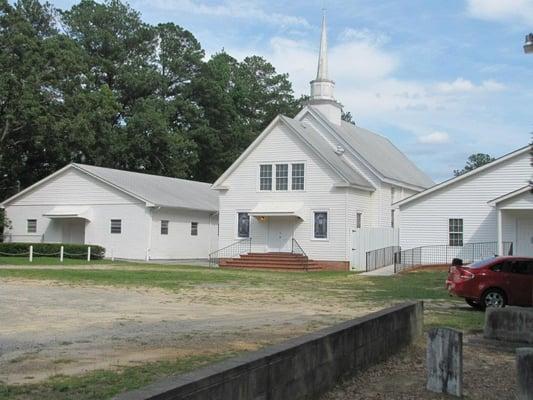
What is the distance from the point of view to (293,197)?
37969 mm

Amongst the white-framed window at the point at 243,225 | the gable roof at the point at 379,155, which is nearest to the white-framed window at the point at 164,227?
the white-framed window at the point at 243,225

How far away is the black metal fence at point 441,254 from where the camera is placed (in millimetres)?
33375

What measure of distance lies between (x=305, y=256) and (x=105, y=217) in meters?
13.7

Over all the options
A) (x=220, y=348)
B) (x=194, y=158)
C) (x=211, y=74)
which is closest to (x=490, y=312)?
(x=220, y=348)

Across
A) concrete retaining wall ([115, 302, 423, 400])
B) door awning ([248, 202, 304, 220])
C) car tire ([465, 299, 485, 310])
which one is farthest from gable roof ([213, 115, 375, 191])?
concrete retaining wall ([115, 302, 423, 400])

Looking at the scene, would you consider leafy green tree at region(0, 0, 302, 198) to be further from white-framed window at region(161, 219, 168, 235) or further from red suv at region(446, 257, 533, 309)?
red suv at region(446, 257, 533, 309)

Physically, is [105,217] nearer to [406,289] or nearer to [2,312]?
[406,289]

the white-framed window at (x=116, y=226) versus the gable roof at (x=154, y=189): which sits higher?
the gable roof at (x=154, y=189)

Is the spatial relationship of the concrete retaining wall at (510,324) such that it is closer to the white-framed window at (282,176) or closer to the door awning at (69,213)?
the white-framed window at (282,176)

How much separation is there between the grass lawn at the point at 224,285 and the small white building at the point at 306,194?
18.1 ft

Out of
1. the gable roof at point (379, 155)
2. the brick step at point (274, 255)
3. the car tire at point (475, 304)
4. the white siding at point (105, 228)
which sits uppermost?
the gable roof at point (379, 155)

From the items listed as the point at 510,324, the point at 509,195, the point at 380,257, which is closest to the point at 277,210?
the point at 380,257

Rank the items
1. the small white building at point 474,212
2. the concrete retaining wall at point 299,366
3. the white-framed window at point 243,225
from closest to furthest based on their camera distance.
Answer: the concrete retaining wall at point 299,366, the small white building at point 474,212, the white-framed window at point 243,225

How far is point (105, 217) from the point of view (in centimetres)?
4212
